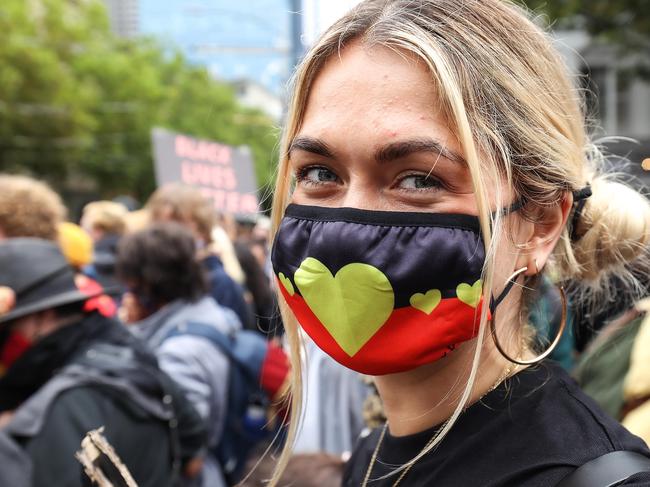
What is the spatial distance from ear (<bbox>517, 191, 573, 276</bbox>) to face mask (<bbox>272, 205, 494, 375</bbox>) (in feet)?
0.44

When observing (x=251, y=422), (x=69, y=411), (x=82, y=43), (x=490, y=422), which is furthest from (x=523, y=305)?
(x=82, y=43)

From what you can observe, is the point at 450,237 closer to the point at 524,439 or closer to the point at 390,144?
the point at 390,144

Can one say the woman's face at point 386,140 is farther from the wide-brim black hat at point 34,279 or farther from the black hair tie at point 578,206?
the wide-brim black hat at point 34,279

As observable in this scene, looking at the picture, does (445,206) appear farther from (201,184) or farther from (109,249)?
(201,184)

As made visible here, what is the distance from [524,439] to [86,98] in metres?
27.5

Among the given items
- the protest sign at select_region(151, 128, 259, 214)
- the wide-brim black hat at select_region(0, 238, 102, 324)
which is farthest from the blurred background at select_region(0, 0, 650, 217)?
the wide-brim black hat at select_region(0, 238, 102, 324)

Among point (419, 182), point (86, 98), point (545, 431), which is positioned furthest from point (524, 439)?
point (86, 98)

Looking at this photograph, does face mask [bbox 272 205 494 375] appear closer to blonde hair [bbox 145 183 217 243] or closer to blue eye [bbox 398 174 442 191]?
blue eye [bbox 398 174 442 191]

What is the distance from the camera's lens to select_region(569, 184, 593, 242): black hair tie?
143 cm

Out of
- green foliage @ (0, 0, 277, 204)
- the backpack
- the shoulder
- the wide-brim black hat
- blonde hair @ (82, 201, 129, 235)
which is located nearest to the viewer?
the shoulder

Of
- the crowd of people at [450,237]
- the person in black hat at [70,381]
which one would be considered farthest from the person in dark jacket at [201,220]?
the crowd of people at [450,237]

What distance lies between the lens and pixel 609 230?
1.57m

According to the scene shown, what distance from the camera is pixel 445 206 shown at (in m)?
1.30

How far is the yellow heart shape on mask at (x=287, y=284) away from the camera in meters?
1.44
